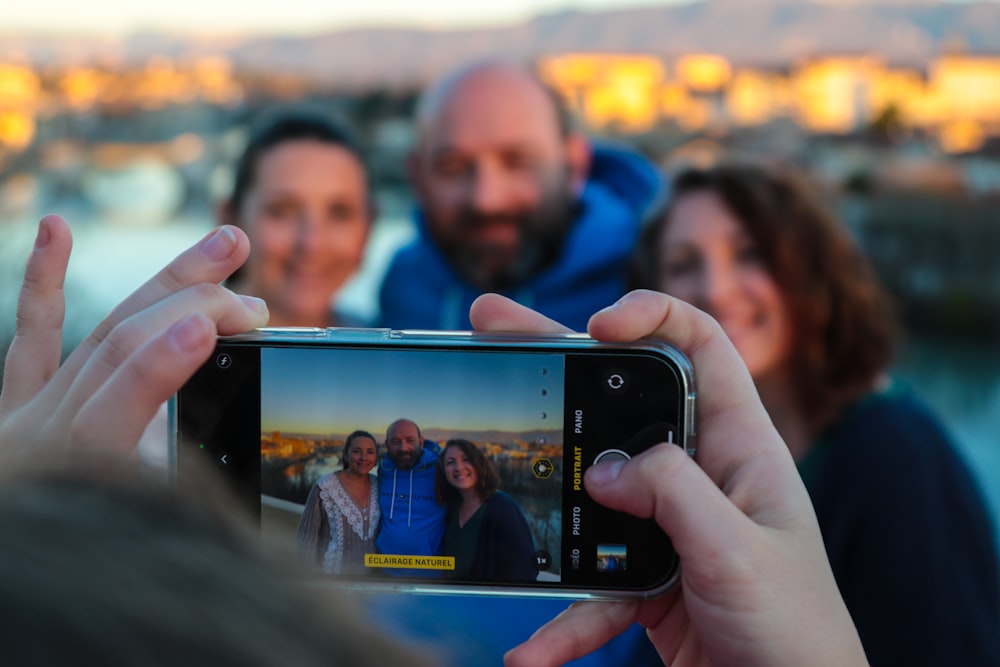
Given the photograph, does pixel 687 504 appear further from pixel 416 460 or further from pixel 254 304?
pixel 254 304

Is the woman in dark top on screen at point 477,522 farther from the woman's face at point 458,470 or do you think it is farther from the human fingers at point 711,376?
the human fingers at point 711,376

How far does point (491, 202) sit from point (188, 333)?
6.04 feet

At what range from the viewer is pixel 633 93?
34625 mm

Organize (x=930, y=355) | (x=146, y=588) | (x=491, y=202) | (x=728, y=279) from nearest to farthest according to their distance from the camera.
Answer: (x=146, y=588) < (x=728, y=279) < (x=491, y=202) < (x=930, y=355)

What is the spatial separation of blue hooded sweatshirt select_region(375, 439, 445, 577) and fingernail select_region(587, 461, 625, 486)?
0.13 meters

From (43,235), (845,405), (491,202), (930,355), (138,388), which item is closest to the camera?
(138,388)

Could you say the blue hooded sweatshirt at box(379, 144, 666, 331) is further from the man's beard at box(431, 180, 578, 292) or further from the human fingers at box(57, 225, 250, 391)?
the human fingers at box(57, 225, 250, 391)

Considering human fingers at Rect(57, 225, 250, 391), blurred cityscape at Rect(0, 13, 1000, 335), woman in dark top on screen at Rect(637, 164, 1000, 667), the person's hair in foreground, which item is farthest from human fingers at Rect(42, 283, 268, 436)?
blurred cityscape at Rect(0, 13, 1000, 335)

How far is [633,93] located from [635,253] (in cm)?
3394

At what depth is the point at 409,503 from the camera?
2.73 feet

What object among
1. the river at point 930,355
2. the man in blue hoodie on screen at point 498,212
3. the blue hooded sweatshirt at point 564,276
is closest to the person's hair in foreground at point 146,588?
the blue hooded sweatshirt at point 564,276

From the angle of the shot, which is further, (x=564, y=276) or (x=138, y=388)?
(x=564, y=276)

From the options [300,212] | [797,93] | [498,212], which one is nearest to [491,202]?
[498,212]

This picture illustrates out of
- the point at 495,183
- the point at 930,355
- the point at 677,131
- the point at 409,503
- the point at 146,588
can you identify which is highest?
the point at 677,131
